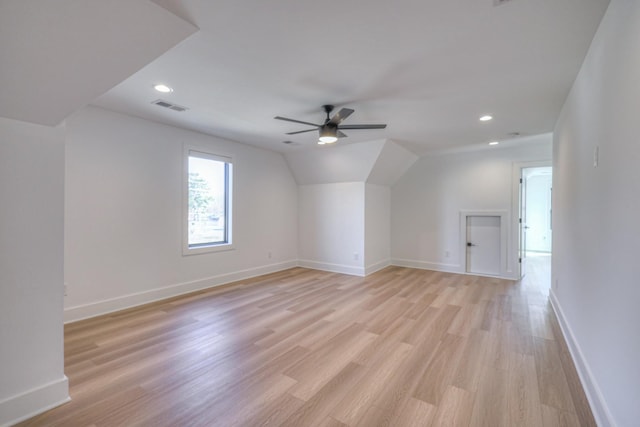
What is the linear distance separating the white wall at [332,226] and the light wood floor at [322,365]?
1.76 meters

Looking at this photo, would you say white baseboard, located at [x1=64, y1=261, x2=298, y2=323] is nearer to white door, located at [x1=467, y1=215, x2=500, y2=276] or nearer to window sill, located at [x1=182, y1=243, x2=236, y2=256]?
window sill, located at [x1=182, y1=243, x2=236, y2=256]

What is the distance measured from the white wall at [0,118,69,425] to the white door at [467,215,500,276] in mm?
6307

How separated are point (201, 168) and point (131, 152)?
3.58 feet

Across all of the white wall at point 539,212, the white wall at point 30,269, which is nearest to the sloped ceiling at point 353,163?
the white wall at point 30,269

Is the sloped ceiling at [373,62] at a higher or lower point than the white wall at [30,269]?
higher

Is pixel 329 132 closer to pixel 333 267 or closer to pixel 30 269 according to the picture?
pixel 30 269

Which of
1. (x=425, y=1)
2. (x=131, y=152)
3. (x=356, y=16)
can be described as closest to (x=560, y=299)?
(x=425, y=1)

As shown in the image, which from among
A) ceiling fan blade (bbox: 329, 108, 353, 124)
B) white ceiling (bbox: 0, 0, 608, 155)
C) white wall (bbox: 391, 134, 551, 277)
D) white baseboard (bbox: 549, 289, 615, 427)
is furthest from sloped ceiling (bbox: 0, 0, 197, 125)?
white wall (bbox: 391, 134, 551, 277)

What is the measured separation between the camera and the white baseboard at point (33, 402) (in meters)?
→ 1.67

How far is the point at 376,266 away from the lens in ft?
19.7

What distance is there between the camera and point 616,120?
1.56m

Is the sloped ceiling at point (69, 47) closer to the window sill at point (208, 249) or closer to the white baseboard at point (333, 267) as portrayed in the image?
the window sill at point (208, 249)

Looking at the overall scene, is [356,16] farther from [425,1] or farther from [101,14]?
[101,14]

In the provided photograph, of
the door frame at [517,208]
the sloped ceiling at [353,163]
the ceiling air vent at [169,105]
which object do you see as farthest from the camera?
the door frame at [517,208]
